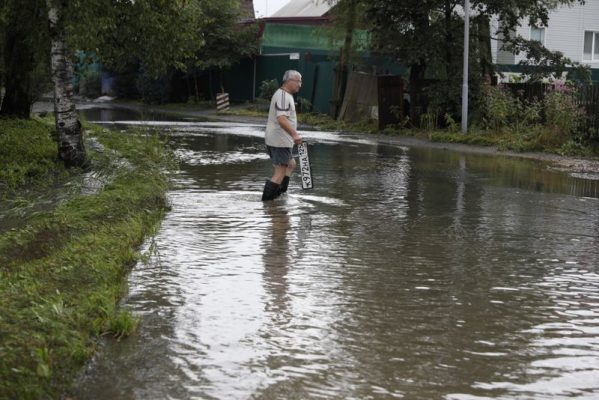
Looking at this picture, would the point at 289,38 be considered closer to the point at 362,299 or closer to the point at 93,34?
the point at 93,34

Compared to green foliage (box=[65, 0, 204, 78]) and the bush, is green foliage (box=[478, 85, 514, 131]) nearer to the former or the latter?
green foliage (box=[65, 0, 204, 78])

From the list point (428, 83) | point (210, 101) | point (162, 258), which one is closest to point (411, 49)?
point (428, 83)

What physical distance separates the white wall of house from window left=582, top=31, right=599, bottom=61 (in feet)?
1.08

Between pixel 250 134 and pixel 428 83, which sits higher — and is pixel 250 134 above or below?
below

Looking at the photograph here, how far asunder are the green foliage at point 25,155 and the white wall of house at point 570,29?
22.9 meters

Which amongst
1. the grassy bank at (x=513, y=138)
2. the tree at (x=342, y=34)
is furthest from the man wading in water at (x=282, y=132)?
the tree at (x=342, y=34)

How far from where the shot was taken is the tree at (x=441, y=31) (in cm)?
2342

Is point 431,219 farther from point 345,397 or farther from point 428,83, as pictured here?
point 428,83

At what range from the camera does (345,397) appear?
425 cm

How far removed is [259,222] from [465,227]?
7.18 ft

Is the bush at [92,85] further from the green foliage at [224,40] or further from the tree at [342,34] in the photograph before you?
the tree at [342,34]

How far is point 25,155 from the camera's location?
14.0 m

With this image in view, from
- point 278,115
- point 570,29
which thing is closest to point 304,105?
point 570,29

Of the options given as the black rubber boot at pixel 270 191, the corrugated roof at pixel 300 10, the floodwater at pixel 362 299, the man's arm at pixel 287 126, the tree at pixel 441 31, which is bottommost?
the floodwater at pixel 362 299
